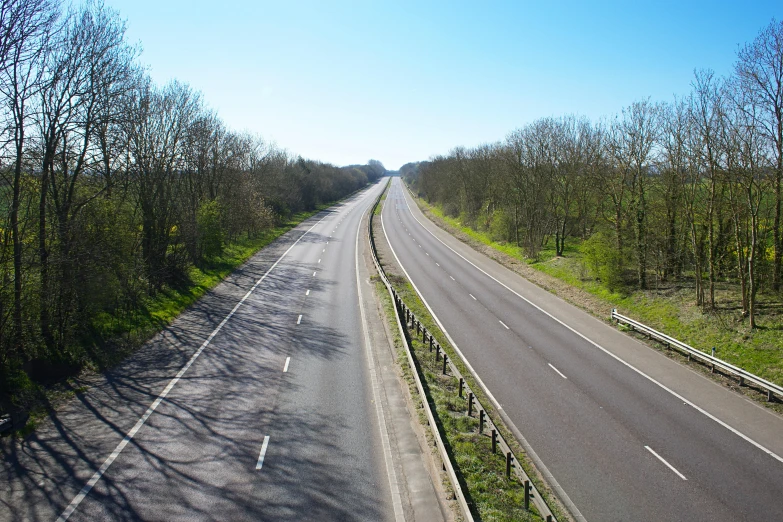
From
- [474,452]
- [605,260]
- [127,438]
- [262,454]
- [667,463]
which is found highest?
[605,260]

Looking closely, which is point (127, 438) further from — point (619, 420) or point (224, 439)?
point (619, 420)

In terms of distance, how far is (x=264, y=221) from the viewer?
52812mm

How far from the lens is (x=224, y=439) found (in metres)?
12.0

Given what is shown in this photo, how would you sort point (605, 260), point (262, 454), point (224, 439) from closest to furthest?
point (262, 454) → point (224, 439) → point (605, 260)

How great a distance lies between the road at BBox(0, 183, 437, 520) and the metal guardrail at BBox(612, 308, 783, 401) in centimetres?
1200

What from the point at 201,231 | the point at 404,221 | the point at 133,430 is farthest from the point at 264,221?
the point at 133,430

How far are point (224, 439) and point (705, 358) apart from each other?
1680cm

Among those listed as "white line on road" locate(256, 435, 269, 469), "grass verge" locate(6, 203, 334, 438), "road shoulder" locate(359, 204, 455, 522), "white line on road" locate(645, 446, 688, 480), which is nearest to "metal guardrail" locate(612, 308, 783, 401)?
"white line on road" locate(645, 446, 688, 480)

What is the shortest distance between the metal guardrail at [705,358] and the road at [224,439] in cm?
1200

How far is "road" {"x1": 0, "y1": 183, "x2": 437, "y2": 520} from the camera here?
9.40 meters

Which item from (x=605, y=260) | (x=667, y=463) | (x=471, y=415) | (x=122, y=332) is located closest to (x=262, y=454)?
(x=471, y=415)

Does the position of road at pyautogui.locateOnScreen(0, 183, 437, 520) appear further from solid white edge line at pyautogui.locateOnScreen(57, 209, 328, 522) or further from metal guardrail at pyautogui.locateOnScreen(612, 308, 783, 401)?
metal guardrail at pyautogui.locateOnScreen(612, 308, 783, 401)

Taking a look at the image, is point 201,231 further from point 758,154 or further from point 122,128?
point 758,154

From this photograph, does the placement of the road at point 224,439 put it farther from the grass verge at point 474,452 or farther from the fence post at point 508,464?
the fence post at point 508,464
